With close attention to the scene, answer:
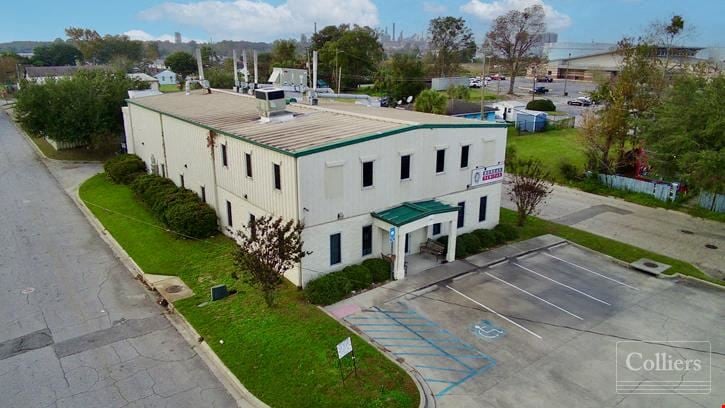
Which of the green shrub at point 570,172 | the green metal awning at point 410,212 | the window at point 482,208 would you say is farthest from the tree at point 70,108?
the green shrub at point 570,172

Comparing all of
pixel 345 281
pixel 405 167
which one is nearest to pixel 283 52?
pixel 405 167

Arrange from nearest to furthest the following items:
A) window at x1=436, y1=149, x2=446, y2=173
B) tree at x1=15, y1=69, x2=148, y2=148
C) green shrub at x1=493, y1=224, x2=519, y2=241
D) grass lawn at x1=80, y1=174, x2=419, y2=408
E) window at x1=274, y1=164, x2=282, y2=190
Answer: grass lawn at x1=80, y1=174, x2=419, y2=408 → window at x1=274, y1=164, x2=282, y2=190 → window at x1=436, y1=149, x2=446, y2=173 → green shrub at x1=493, y1=224, x2=519, y2=241 → tree at x1=15, y1=69, x2=148, y2=148

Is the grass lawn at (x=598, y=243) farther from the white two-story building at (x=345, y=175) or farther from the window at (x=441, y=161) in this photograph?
the window at (x=441, y=161)

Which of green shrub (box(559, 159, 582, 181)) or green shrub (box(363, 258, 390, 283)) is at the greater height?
green shrub (box(559, 159, 582, 181))

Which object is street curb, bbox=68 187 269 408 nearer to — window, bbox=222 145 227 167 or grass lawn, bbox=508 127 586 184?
window, bbox=222 145 227 167

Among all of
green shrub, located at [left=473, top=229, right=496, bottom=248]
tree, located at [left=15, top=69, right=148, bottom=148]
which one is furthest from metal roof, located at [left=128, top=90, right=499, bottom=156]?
tree, located at [left=15, top=69, right=148, bottom=148]

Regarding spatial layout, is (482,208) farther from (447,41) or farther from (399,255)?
(447,41)

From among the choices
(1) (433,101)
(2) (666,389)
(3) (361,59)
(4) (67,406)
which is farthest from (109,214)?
Answer: (3) (361,59)
